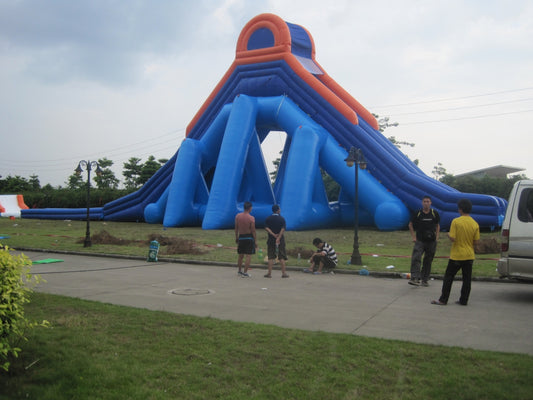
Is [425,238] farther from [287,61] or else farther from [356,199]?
[287,61]

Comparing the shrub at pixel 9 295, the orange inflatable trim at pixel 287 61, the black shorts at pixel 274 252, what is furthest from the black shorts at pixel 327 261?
the orange inflatable trim at pixel 287 61

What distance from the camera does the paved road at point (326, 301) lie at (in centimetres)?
559

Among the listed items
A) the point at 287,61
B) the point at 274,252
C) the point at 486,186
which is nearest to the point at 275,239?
the point at 274,252

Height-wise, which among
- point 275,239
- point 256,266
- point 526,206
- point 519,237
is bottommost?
point 256,266

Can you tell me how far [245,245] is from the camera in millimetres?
10703

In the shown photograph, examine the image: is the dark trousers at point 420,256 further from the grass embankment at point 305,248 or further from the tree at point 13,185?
the tree at point 13,185

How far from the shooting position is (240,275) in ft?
35.7

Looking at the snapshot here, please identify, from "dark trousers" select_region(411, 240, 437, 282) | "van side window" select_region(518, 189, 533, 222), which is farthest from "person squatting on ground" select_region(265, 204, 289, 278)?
"van side window" select_region(518, 189, 533, 222)

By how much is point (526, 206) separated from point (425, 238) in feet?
6.79

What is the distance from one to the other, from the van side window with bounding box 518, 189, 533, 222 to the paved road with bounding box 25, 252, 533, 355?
1.43m

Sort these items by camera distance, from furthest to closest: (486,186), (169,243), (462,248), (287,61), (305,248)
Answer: (486,186)
(287,61)
(169,243)
(305,248)
(462,248)

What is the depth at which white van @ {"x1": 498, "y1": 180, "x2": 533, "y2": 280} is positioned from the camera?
7.51 metres

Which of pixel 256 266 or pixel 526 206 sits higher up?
pixel 526 206

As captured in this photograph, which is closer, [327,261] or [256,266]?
[327,261]
